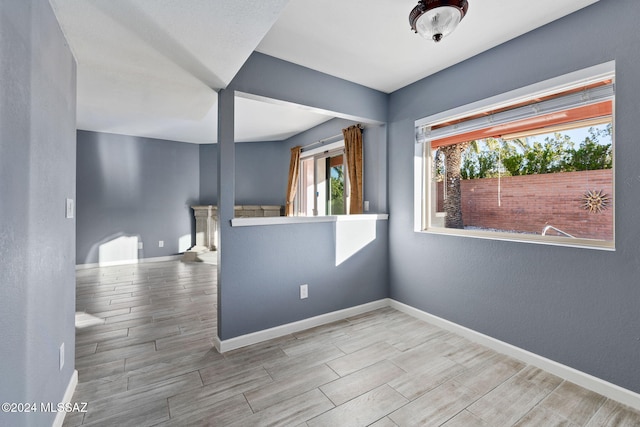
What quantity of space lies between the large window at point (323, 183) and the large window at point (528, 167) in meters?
1.61

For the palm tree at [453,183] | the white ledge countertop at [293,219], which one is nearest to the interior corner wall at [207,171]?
the white ledge countertop at [293,219]

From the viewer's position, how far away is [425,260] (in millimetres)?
2973

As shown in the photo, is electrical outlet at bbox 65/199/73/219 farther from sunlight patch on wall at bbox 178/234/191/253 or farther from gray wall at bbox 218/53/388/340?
sunlight patch on wall at bbox 178/234/191/253

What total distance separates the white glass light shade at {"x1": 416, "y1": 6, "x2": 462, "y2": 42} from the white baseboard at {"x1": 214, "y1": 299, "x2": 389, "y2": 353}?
2.47 meters

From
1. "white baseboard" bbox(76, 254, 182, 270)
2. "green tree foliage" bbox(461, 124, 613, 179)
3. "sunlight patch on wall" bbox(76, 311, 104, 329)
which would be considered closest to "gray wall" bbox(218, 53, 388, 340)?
"green tree foliage" bbox(461, 124, 613, 179)

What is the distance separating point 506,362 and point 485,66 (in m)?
2.34

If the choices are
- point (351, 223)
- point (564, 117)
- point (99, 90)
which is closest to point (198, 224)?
point (99, 90)

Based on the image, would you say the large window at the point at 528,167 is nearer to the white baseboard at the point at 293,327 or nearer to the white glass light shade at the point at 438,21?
the white glass light shade at the point at 438,21

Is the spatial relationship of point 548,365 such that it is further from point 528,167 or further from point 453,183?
point 453,183

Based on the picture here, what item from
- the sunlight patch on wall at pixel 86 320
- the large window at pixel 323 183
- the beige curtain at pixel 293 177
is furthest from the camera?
the beige curtain at pixel 293 177

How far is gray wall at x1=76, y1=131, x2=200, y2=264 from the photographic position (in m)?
5.18

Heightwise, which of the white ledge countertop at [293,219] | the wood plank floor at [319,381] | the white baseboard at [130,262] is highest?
the white ledge countertop at [293,219]

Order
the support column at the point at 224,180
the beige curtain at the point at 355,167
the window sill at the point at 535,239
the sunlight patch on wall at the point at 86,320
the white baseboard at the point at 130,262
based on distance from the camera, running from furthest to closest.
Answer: the white baseboard at the point at 130,262
the beige curtain at the point at 355,167
the sunlight patch on wall at the point at 86,320
the support column at the point at 224,180
the window sill at the point at 535,239

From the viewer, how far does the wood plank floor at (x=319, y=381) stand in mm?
1641
